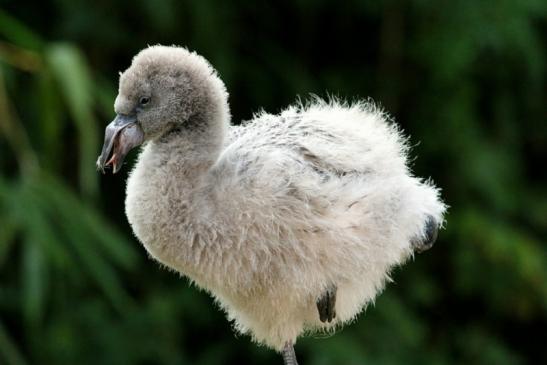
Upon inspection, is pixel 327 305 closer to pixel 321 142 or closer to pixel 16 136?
pixel 321 142

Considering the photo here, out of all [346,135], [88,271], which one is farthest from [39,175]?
[346,135]

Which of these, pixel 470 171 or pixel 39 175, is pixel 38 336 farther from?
pixel 470 171

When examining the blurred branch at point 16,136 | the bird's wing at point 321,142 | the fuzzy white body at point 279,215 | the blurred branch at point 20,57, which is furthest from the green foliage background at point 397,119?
the fuzzy white body at point 279,215

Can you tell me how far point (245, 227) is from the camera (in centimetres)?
240

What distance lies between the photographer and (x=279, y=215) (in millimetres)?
2428

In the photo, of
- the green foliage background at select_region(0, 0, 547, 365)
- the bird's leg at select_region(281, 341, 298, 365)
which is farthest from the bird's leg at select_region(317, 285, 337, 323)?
the green foliage background at select_region(0, 0, 547, 365)

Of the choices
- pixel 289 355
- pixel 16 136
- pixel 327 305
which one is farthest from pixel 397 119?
pixel 327 305

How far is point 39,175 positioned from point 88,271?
65 cm

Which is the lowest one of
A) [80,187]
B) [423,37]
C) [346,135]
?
[346,135]

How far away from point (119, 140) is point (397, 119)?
128 inches

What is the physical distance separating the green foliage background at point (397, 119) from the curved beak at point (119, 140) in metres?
2.14

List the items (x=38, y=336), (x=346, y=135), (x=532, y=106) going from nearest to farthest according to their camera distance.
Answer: (x=346, y=135) → (x=38, y=336) → (x=532, y=106)

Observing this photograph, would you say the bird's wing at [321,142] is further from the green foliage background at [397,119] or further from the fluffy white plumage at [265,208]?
the green foliage background at [397,119]

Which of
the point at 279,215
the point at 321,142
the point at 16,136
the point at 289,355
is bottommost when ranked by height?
the point at 289,355
